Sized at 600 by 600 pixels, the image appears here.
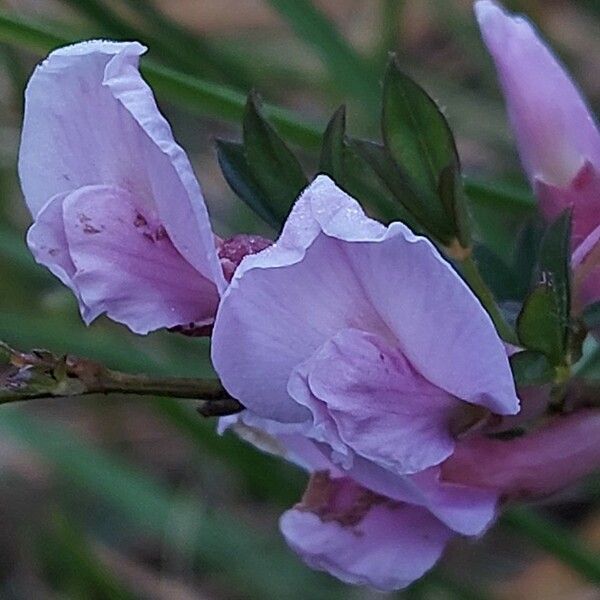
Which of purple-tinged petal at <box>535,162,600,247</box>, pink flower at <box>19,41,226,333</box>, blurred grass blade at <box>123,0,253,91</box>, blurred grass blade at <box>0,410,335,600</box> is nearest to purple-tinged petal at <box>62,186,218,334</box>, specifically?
pink flower at <box>19,41,226,333</box>

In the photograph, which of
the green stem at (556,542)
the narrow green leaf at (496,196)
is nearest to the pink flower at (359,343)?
the narrow green leaf at (496,196)

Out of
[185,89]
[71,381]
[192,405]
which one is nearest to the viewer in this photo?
[71,381]

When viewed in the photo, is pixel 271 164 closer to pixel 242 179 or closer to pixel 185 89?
pixel 242 179

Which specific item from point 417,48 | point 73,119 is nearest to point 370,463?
point 73,119

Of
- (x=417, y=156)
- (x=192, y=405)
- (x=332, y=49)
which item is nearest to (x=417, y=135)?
(x=417, y=156)

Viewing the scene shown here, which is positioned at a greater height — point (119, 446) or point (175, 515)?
point (175, 515)

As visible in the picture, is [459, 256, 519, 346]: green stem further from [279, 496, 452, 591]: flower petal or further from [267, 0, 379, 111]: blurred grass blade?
[267, 0, 379, 111]: blurred grass blade

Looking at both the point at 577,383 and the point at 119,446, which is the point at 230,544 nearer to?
the point at 119,446
